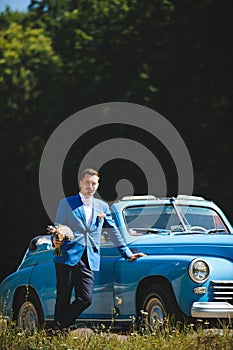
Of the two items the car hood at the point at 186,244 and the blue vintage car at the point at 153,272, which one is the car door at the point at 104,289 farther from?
the car hood at the point at 186,244

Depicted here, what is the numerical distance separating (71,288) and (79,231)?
63cm

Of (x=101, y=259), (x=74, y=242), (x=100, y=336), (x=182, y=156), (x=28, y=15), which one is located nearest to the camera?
(x=100, y=336)

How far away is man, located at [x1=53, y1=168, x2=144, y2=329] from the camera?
10.2 meters

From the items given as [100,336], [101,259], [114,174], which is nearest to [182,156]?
[114,174]

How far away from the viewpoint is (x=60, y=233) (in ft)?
33.0

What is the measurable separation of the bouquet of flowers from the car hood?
104 cm

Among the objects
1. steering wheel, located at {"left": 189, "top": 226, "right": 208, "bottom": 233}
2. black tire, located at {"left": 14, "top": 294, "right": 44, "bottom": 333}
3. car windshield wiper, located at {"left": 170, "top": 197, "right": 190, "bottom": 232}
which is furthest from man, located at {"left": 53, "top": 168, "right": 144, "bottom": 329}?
black tire, located at {"left": 14, "top": 294, "right": 44, "bottom": 333}

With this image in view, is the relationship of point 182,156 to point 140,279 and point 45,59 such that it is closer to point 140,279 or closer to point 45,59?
point 45,59

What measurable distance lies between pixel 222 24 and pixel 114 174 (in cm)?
639

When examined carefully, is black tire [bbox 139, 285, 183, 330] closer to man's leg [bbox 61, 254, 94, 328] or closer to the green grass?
the green grass

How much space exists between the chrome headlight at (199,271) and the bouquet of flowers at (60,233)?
4.42 feet

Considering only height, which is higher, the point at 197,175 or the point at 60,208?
the point at 197,175

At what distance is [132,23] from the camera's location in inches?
1400

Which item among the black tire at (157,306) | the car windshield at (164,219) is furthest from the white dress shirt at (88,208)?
the black tire at (157,306)
